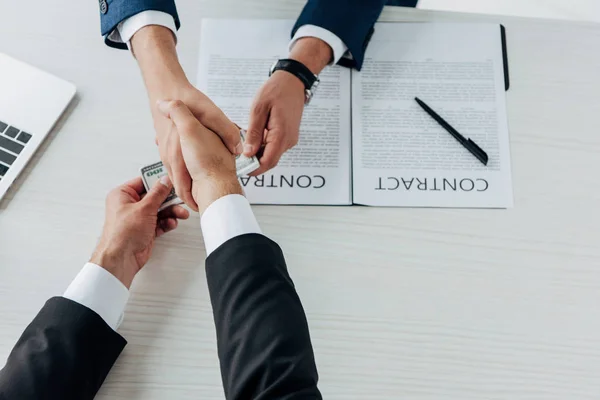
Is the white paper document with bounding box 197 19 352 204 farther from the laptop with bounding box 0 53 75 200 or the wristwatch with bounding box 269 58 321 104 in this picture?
the laptop with bounding box 0 53 75 200

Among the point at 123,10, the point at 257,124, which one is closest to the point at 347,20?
the point at 257,124

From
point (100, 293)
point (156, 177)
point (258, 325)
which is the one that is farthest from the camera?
point (156, 177)

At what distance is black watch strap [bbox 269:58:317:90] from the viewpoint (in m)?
0.82

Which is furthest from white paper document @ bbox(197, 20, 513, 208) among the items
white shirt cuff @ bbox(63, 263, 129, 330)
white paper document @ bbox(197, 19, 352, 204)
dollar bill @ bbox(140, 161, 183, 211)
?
white shirt cuff @ bbox(63, 263, 129, 330)

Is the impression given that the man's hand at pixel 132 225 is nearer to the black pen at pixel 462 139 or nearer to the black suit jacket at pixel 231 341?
the black suit jacket at pixel 231 341

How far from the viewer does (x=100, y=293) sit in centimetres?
69

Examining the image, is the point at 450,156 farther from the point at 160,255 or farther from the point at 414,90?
the point at 160,255

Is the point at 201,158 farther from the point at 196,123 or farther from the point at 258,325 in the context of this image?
the point at 258,325

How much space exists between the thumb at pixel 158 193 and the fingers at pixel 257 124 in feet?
0.41

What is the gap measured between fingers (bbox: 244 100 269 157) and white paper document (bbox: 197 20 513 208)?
41mm

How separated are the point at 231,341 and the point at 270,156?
0.29m

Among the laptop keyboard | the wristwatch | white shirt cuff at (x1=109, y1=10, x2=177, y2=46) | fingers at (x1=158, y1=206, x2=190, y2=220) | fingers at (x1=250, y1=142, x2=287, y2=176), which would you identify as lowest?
fingers at (x1=158, y1=206, x2=190, y2=220)

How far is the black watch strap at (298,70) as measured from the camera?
0.82 meters

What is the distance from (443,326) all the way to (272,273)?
247 mm
